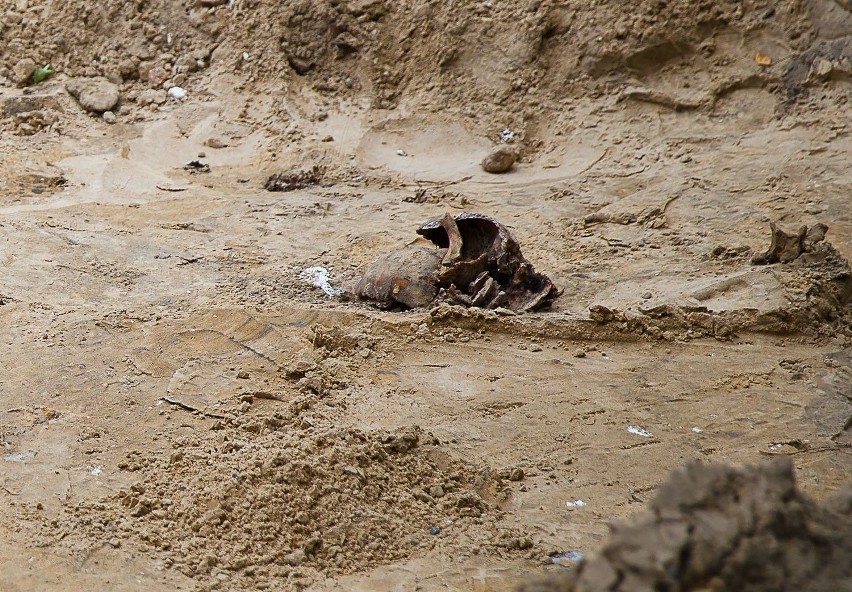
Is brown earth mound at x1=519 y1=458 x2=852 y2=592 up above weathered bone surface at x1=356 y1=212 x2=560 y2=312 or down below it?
above

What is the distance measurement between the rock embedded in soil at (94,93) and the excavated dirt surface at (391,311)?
3 cm

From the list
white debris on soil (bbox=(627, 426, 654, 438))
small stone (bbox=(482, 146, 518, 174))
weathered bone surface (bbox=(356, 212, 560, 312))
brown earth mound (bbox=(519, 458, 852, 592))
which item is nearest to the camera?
brown earth mound (bbox=(519, 458, 852, 592))

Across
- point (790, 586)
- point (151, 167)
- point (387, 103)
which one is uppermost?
point (790, 586)

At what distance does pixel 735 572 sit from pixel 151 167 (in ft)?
21.6

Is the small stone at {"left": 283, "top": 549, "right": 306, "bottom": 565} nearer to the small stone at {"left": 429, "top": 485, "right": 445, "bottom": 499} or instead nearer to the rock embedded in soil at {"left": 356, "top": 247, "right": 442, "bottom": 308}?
the small stone at {"left": 429, "top": 485, "right": 445, "bottom": 499}

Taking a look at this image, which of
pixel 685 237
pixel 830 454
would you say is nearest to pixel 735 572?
pixel 830 454

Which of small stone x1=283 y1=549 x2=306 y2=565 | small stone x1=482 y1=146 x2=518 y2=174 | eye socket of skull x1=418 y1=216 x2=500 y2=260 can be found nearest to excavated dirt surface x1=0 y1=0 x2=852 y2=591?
small stone x1=283 y1=549 x2=306 y2=565

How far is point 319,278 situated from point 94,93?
4044 mm

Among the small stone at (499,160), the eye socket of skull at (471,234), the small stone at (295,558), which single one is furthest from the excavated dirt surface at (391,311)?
the eye socket of skull at (471,234)

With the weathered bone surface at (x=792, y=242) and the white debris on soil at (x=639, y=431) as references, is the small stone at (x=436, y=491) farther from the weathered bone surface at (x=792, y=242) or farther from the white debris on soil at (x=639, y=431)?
the weathered bone surface at (x=792, y=242)

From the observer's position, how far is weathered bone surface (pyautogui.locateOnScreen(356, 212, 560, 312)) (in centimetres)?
463

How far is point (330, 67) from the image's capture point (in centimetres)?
823

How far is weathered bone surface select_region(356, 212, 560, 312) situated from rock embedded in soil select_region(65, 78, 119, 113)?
424 cm

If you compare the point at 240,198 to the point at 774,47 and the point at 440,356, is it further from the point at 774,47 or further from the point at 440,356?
the point at 774,47
